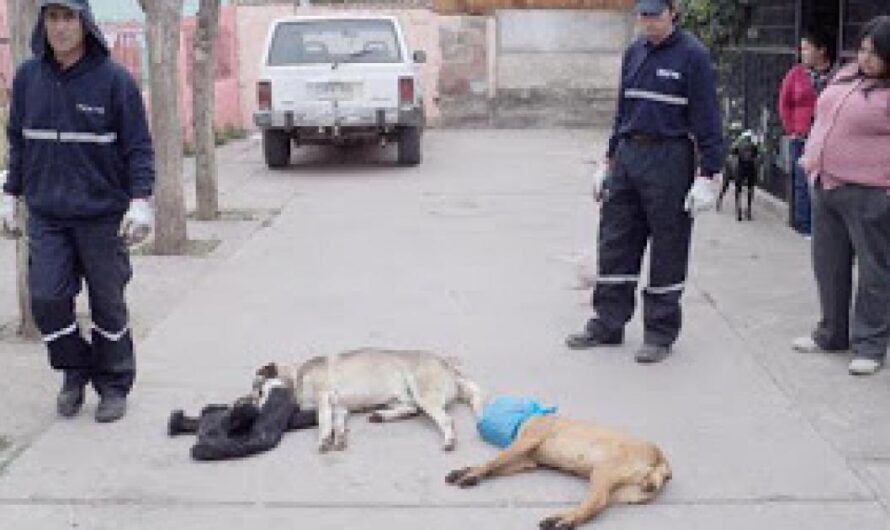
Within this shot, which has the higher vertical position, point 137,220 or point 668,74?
point 668,74

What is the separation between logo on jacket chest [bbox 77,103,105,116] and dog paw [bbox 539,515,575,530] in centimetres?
270

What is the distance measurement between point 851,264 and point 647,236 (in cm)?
110

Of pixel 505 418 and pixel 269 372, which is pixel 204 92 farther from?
pixel 505 418

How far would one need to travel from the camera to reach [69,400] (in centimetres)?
598

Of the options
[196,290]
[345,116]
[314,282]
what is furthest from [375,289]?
[345,116]

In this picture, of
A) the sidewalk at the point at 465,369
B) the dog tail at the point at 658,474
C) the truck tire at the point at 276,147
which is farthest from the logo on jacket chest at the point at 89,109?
the truck tire at the point at 276,147

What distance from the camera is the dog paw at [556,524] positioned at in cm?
457

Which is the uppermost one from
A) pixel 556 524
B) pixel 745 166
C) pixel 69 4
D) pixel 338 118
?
pixel 69 4

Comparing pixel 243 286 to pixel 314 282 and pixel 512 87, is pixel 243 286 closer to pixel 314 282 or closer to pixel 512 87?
pixel 314 282

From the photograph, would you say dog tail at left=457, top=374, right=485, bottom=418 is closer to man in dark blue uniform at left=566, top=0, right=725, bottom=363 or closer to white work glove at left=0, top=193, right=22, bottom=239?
man in dark blue uniform at left=566, top=0, right=725, bottom=363

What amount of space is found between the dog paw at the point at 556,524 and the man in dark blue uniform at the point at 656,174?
2361 millimetres

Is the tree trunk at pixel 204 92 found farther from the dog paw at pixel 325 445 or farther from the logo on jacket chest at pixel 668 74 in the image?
the dog paw at pixel 325 445

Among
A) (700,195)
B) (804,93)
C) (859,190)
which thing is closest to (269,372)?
(700,195)

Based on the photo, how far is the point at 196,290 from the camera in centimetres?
884
